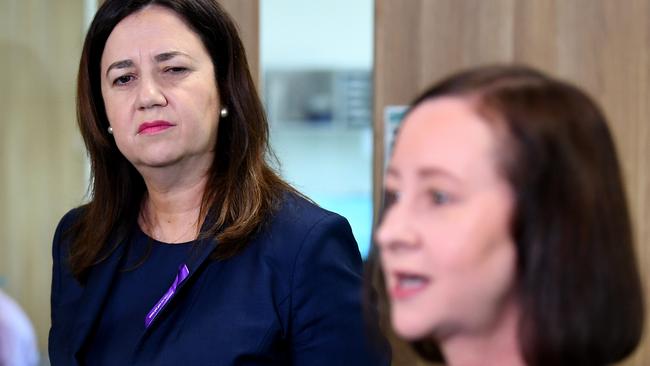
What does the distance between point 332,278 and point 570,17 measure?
3.46 feet

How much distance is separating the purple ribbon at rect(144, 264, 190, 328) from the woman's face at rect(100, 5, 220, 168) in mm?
195

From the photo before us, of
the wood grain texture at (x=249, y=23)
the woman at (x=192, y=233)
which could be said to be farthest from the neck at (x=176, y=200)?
the wood grain texture at (x=249, y=23)

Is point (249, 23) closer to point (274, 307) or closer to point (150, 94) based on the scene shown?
point (150, 94)

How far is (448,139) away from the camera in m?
0.79

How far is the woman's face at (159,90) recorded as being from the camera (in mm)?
1506

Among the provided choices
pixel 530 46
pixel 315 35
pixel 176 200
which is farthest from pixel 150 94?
pixel 315 35

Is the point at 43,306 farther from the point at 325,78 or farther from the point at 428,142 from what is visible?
the point at 325,78

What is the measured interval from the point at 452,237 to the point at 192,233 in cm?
94

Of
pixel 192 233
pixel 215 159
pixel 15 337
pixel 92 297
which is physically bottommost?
pixel 15 337

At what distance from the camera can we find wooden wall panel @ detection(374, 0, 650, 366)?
2143 millimetres

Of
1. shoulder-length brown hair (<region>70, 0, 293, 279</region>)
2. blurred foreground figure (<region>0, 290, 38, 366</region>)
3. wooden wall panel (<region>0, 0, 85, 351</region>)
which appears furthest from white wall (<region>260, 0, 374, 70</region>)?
shoulder-length brown hair (<region>70, 0, 293, 279</region>)

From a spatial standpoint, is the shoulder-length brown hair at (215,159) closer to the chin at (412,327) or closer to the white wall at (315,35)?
the chin at (412,327)

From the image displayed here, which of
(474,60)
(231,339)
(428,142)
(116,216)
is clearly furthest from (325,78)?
(428,142)

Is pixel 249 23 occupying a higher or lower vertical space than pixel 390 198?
higher
